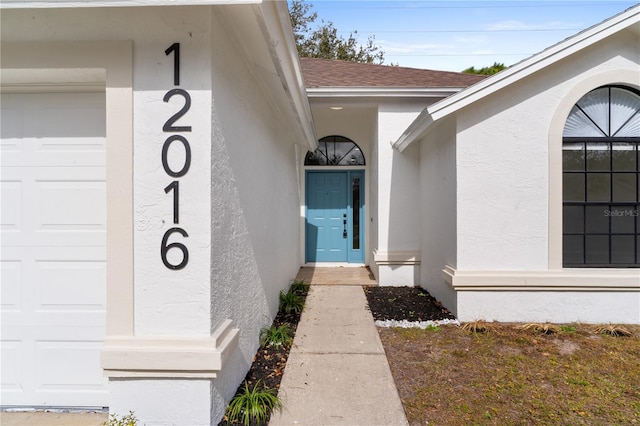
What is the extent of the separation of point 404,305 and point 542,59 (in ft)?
13.8

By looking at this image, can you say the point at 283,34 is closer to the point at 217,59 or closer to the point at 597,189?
the point at 217,59

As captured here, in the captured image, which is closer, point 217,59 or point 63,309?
point 217,59

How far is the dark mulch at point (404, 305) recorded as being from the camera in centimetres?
481

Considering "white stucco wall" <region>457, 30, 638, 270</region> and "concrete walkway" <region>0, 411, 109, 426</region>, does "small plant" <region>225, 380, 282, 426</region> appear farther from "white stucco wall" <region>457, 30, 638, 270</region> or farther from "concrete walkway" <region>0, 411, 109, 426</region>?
"white stucco wall" <region>457, 30, 638, 270</region>

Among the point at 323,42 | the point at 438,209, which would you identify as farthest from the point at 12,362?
the point at 323,42

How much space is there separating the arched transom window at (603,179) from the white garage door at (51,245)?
5.89 metres

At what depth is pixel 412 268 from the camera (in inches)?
264

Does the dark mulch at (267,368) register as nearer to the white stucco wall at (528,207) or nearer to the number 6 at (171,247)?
the number 6 at (171,247)

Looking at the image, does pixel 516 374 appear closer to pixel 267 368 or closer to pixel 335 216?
pixel 267 368

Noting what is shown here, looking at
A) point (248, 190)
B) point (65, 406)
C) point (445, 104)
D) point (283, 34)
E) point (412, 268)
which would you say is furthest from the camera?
point (412, 268)

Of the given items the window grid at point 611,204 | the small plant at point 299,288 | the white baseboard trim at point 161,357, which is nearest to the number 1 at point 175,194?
the white baseboard trim at point 161,357

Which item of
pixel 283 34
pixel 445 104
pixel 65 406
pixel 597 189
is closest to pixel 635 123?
pixel 597 189

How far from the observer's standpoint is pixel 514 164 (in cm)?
453

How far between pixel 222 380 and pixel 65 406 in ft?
4.32
